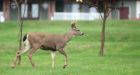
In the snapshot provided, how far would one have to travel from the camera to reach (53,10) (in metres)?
75.2

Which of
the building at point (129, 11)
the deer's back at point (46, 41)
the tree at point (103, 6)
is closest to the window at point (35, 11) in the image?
the building at point (129, 11)

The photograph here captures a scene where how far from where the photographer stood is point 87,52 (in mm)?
37750

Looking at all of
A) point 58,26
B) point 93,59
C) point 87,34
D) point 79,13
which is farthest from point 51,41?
point 79,13

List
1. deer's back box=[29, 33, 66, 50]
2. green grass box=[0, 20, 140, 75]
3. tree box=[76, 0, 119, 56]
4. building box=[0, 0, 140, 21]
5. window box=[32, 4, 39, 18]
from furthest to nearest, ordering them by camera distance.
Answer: window box=[32, 4, 39, 18]
building box=[0, 0, 140, 21]
tree box=[76, 0, 119, 56]
deer's back box=[29, 33, 66, 50]
green grass box=[0, 20, 140, 75]

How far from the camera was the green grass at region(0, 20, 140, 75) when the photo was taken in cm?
2380

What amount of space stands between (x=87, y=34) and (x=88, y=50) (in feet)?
31.8

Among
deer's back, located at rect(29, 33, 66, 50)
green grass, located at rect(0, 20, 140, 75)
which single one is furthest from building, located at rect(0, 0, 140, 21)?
deer's back, located at rect(29, 33, 66, 50)

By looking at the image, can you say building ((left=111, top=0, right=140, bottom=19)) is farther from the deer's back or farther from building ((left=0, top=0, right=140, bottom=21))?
the deer's back

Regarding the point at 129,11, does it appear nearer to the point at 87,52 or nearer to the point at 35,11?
the point at 35,11

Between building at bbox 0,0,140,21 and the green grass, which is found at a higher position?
building at bbox 0,0,140,21

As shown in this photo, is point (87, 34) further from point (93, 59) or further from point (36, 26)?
point (93, 59)

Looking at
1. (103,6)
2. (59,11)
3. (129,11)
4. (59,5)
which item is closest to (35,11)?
(59,5)

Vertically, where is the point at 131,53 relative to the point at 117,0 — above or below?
below

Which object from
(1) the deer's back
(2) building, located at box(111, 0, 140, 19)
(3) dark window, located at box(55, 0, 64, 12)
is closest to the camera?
(1) the deer's back
